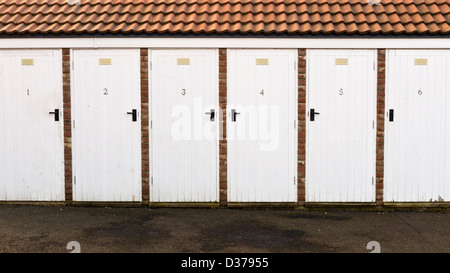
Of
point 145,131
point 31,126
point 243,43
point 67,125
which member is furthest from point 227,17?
point 31,126

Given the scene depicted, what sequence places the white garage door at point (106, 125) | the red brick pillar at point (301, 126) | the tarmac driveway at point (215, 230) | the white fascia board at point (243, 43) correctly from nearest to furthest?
the tarmac driveway at point (215, 230) < the white fascia board at point (243, 43) < the red brick pillar at point (301, 126) < the white garage door at point (106, 125)

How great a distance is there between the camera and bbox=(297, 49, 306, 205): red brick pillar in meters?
8.50

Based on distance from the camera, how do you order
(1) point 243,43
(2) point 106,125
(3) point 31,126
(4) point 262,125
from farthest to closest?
(3) point 31,126 < (2) point 106,125 < (4) point 262,125 < (1) point 243,43

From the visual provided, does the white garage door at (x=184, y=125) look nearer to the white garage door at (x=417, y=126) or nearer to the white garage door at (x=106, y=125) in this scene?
the white garage door at (x=106, y=125)

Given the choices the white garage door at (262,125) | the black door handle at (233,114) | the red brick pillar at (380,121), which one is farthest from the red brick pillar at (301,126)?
the red brick pillar at (380,121)

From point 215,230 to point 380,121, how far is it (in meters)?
3.16

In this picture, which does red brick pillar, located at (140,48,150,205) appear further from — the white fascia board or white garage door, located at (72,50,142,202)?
the white fascia board

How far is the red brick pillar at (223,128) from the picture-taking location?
852 centimetres

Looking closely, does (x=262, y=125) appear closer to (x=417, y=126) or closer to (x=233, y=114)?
(x=233, y=114)

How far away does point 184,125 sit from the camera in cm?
859

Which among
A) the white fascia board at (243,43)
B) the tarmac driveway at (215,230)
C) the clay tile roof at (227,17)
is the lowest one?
the tarmac driveway at (215,230)

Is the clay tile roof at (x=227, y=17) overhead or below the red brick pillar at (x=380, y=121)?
overhead

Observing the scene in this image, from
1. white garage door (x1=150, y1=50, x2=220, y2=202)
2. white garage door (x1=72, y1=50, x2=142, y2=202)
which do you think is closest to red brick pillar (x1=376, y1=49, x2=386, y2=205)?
white garage door (x1=150, y1=50, x2=220, y2=202)

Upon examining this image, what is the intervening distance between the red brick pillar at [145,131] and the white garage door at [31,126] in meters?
1.28
